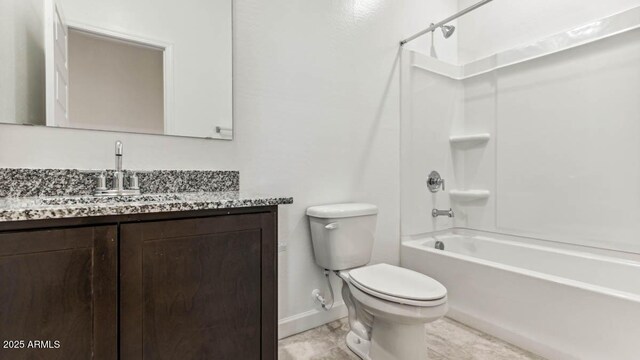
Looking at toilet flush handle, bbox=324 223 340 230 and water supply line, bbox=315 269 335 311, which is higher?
toilet flush handle, bbox=324 223 340 230

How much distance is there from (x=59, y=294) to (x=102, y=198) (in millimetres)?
432

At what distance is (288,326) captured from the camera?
5.62 ft

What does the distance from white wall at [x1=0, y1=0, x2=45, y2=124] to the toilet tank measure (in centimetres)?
127

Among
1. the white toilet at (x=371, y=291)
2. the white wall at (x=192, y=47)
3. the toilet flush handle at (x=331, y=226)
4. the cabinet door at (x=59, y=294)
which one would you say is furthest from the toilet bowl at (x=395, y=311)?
the white wall at (x=192, y=47)

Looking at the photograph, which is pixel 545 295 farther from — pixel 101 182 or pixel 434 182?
pixel 101 182

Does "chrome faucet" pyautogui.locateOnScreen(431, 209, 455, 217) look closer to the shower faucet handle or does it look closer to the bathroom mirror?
the shower faucet handle

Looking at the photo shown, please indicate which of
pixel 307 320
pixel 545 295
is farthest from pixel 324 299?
pixel 545 295

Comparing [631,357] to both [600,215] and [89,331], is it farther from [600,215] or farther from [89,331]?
[89,331]

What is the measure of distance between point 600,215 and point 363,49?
1860mm

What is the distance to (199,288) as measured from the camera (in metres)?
0.90

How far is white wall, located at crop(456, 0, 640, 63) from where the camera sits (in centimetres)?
196

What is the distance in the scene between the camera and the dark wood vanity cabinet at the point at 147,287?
0.69 metres

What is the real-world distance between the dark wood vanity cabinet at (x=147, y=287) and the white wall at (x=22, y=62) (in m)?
0.69

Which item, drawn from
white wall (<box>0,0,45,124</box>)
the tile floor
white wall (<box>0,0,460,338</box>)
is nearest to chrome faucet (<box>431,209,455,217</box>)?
white wall (<box>0,0,460,338</box>)
